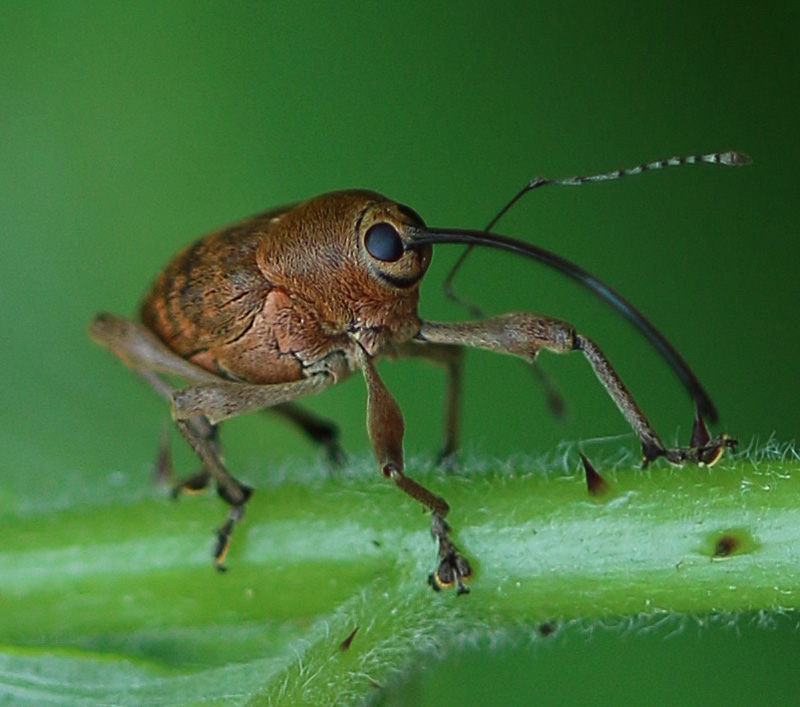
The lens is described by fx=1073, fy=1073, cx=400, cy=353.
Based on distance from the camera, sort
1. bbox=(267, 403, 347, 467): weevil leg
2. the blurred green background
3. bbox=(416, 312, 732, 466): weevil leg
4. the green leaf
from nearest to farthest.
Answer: the green leaf, bbox=(416, 312, 732, 466): weevil leg, bbox=(267, 403, 347, 467): weevil leg, the blurred green background

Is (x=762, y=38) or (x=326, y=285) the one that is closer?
(x=326, y=285)

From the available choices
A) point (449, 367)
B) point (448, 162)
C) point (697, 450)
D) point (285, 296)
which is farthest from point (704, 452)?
point (448, 162)

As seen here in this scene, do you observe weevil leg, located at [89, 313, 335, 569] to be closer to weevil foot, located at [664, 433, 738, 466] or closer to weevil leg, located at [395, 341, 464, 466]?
weevil leg, located at [395, 341, 464, 466]

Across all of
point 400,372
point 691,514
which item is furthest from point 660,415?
point 691,514

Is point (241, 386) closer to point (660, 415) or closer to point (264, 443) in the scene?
point (264, 443)

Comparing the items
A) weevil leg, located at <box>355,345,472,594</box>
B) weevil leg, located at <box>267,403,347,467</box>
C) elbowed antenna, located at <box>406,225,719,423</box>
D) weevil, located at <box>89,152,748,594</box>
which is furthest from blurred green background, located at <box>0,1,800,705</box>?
elbowed antenna, located at <box>406,225,719,423</box>

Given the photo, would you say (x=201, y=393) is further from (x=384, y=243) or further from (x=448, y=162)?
(x=448, y=162)

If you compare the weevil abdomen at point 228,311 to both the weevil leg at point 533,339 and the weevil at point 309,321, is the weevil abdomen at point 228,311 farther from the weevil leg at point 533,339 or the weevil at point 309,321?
the weevil leg at point 533,339
